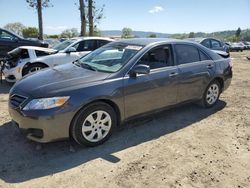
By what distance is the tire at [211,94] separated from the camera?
568 cm

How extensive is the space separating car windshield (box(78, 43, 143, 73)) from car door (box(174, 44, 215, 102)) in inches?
39.1

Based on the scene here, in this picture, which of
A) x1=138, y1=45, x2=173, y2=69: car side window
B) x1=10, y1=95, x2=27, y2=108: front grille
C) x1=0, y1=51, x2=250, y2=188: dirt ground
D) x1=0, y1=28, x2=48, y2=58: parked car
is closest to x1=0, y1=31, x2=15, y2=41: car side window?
x1=0, y1=28, x2=48, y2=58: parked car

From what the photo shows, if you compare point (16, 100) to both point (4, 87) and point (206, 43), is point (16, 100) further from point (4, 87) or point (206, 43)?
point (206, 43)

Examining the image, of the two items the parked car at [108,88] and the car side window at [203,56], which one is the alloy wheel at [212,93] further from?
the car side window at [203,56]

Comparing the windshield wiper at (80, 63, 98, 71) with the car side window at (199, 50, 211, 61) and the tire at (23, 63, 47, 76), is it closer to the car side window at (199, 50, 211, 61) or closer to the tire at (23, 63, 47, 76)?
the car side window at (199, 50, 211, 61)

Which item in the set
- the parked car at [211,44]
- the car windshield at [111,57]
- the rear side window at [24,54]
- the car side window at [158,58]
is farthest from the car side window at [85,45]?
the parked car at [211,44]

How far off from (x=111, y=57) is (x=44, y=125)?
1800mm

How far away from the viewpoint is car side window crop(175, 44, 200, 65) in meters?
5.08

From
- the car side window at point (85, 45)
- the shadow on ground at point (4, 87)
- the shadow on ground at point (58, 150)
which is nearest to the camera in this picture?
the shadow on ground at point (58, 150)

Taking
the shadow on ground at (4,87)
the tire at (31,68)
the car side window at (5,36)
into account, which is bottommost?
the shadow on ground at (4,87)

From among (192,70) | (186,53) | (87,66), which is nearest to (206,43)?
(186,53)

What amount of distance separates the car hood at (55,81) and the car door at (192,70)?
1.65 meters

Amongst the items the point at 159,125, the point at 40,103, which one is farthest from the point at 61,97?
the point at 159,125

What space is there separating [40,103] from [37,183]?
103 centimetres
